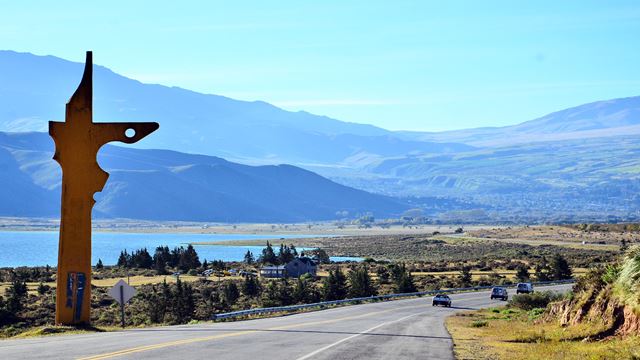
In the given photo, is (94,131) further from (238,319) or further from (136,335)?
(238,319)

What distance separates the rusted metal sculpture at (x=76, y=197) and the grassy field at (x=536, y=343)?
1196 cm

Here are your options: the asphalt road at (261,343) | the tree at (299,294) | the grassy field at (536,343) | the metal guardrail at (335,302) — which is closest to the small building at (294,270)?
the metal guardrail at (335,302)

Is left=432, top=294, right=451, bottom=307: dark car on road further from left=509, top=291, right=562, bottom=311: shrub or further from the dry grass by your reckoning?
the dry grass

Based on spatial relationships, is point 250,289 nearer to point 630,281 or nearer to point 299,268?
point 299,268

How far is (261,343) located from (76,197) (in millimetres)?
8630

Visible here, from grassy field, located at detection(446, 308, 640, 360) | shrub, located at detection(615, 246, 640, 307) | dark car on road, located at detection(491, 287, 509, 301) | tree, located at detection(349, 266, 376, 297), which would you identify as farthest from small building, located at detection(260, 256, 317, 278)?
shrub, located at detection(615, 246, 640, 307)

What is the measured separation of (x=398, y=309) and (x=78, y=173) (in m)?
27.0

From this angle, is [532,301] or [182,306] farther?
[182,306]

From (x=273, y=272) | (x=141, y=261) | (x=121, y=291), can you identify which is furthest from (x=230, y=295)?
(x=141, y=261)

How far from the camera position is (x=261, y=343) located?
83.2ft

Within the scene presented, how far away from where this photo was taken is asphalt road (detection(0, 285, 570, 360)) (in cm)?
2117

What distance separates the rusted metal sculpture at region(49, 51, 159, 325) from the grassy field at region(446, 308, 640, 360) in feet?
39.2

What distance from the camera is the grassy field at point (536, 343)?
21.2 meters

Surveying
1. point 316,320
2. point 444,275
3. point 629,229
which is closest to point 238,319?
point 316,320
